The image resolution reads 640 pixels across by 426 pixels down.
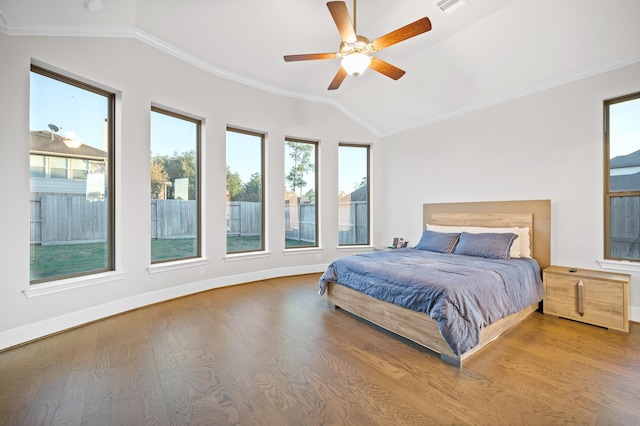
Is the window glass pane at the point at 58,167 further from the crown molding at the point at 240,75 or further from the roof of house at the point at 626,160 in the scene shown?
the roof of house at the point at 626,160

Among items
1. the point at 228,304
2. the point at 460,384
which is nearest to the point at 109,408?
the point at 228,304

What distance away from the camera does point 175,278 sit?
382 cm

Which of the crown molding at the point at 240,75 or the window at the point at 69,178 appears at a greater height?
the crown molding at the point at 240,75

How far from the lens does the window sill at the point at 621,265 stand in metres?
2.97

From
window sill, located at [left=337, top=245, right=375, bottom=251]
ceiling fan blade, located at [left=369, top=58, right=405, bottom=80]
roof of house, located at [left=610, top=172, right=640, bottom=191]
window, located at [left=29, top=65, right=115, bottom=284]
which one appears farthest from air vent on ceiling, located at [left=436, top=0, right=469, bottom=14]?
window sill, located at [left=337, top=245, right=375, bottom=251]

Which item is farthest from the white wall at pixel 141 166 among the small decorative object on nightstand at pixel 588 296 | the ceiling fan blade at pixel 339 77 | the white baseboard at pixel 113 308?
the small decorative object on nightstand at pixel 588 296

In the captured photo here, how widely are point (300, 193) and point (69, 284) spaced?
11.2ft

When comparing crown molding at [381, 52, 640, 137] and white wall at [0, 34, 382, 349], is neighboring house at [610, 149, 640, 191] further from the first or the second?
white wall at [0, 34, 382, 349]

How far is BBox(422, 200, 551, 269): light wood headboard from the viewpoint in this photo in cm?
360

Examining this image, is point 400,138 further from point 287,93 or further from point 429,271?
point 429,271

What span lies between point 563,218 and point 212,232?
455cm

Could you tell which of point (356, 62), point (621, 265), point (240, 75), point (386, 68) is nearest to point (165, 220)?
point (240, 75)

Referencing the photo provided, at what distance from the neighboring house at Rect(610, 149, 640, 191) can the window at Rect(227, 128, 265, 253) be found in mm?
4549

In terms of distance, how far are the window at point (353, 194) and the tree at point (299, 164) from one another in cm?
65
